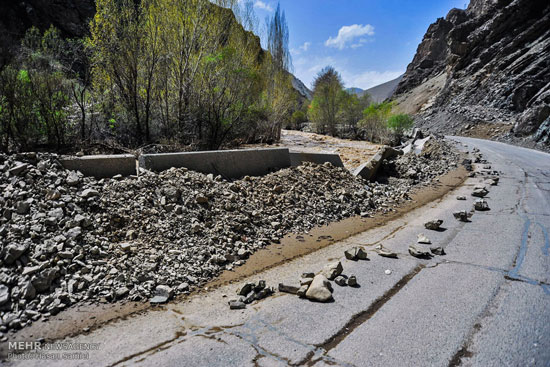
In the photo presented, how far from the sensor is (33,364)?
1.98 m

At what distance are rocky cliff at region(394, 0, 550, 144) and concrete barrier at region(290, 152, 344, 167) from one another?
1385 centimetres

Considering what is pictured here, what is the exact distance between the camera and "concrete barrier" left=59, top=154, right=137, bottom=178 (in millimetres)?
4105

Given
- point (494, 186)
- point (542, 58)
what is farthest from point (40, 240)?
point (542, 58)

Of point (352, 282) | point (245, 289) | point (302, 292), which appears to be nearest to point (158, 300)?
point (245, 289)

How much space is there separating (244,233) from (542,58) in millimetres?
31798

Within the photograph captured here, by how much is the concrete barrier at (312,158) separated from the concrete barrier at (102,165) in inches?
133

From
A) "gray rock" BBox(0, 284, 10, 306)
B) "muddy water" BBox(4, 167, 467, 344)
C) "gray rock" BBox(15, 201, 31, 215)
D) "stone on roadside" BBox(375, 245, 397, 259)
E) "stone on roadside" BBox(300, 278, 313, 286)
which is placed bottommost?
"muddy water" BBox(4, 167, 467, 344)

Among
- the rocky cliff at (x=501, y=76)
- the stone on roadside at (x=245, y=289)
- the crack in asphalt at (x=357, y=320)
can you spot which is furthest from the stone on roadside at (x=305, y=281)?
the rocky cliff at (x=501, y=76)

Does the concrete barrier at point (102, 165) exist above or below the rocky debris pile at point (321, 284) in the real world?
above

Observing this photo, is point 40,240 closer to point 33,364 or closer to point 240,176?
point 33,364

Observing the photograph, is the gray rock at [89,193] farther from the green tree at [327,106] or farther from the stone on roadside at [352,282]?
the green tree at [327,106]

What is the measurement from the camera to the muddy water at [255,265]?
2.34 m

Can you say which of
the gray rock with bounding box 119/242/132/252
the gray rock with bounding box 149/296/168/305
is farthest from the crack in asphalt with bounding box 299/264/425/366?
the gray rock with bounding box 119/242/132/252

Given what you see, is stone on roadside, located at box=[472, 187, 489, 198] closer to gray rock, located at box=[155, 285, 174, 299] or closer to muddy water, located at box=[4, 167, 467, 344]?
muddy water, located at box=[4, 167, 467, 344]
